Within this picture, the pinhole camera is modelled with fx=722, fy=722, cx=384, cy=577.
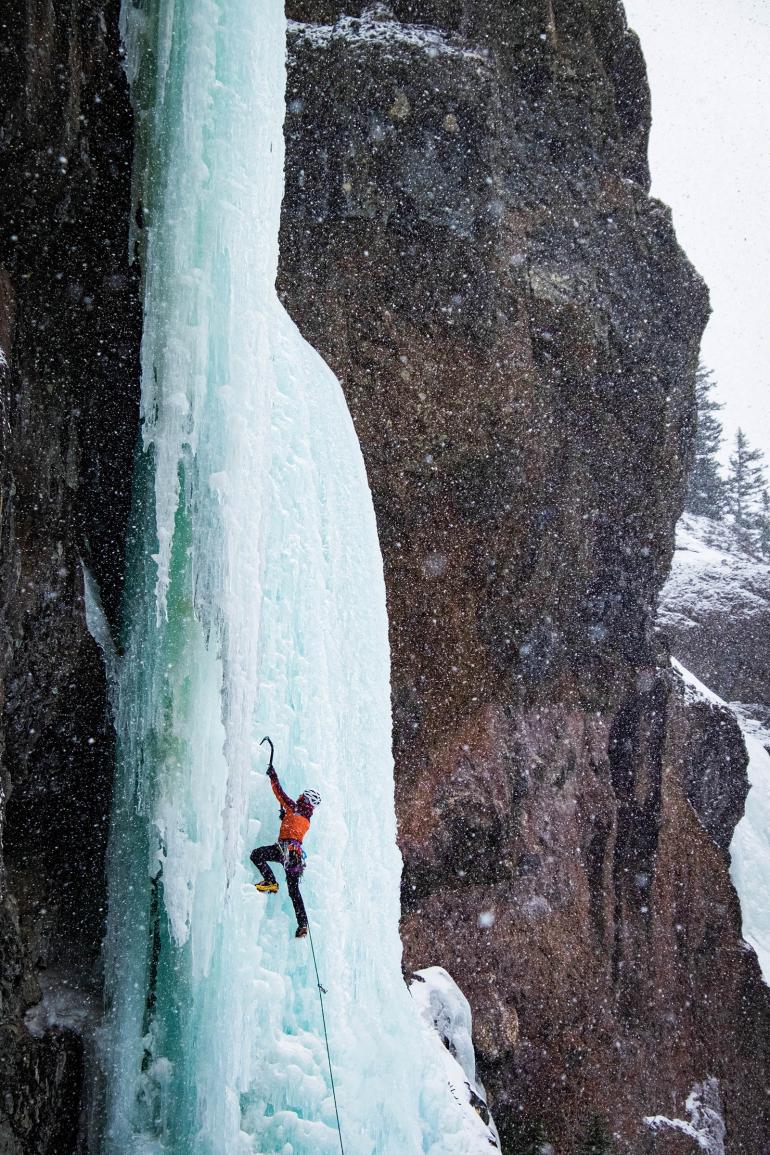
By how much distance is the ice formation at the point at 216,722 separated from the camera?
12.6 feet

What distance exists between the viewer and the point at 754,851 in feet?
46.0

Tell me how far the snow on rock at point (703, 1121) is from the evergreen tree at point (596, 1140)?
1.20m

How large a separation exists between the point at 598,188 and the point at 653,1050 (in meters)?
11.8

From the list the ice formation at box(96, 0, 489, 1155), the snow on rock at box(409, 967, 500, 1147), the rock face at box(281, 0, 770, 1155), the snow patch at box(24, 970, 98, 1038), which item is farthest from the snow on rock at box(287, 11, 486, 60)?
the snow on rock at box(409, 967, 500, 1147)

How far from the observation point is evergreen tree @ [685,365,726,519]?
25.7m

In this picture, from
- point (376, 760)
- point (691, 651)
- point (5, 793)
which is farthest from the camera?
point (691, 651)

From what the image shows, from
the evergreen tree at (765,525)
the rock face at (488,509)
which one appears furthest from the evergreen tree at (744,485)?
the rock face at (488,509)

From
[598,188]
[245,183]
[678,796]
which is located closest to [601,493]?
[598,188]

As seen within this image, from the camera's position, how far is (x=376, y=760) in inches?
204

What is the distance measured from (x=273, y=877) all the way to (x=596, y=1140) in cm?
748

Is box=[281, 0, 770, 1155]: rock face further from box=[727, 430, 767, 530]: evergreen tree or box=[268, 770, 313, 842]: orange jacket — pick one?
box=[727, 430, 767, 530]: evergreen tree

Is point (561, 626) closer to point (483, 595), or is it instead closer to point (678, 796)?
point (483, 595)

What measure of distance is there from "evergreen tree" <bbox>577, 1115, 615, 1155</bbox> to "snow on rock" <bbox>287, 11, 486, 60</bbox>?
41.7 ft

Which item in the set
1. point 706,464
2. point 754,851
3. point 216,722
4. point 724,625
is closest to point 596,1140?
point 754,851
